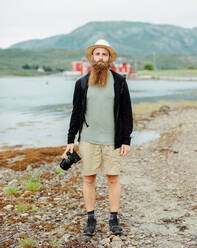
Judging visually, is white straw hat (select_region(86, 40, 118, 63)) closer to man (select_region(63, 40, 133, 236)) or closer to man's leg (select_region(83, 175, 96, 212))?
man (select_region(63, 40, 133, 236))

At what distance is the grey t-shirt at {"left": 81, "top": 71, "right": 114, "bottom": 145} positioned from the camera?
384cm

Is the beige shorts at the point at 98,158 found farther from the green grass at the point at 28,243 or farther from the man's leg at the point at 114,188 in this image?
the green grass at the point at 28,243

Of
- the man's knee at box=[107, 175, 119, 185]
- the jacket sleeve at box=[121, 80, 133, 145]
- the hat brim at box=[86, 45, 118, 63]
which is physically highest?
the hat brim at box=[86, 45, 118, 63]

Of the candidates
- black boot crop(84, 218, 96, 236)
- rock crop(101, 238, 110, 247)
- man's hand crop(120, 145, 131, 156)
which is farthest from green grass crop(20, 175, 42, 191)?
man's hand crop(120, 145, 131, 156)

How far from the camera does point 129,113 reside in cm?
399

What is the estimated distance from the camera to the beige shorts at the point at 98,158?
393cm

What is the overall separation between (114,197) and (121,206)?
1.34 m

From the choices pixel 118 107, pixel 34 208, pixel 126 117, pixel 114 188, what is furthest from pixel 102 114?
pixel 34 208

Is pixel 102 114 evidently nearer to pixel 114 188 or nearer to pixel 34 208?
pixel 114 188

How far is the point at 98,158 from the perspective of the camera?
3979 millimetres

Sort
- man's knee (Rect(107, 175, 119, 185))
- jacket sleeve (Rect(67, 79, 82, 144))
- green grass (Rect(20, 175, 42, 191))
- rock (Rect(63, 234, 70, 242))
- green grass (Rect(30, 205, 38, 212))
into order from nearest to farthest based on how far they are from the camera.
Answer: jacket sleeve (Rect(67, 79, 82, 144)) → man's knee (Rect(107, 175, 119, 185)) → rock (Rect(63, 234, 70, 242)) → green grass (Rect(30, 205, 38, 212)) → green grass (Rect(20, 175, 42, 191))

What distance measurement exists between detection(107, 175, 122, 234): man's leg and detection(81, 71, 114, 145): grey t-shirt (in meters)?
0.52

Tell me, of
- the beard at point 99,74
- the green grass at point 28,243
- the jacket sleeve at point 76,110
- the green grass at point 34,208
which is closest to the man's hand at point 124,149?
the jacket sleeve at point 76,110

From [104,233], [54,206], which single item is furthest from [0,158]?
[104,233]
